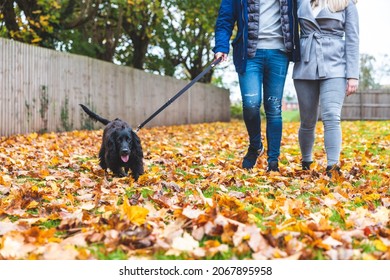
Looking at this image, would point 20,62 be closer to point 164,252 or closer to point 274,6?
point 274,6

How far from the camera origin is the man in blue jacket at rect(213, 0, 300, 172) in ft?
16.6

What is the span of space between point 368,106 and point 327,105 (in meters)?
22.8

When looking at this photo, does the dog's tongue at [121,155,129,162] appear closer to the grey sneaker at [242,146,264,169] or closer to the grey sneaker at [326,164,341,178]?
the grey sneaker at [242,146,264,169]

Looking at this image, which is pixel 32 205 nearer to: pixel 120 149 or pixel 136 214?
pixel 136 214

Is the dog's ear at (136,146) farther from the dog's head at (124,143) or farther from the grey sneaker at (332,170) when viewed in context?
the grey sneaker at (332,170)

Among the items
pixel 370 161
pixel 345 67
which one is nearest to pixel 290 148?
pixel 370 161

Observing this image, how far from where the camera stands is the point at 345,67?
4.84 meters

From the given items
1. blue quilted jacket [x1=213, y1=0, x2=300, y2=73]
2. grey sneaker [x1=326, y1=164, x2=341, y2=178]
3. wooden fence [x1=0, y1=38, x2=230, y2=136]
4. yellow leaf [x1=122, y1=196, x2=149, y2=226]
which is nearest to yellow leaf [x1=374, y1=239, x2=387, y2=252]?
yellow leaf [x1=122, y1=196, x2=149, y2=226]

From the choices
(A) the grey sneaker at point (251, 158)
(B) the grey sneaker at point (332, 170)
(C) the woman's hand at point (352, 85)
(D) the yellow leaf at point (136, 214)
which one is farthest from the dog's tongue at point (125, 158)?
(C) the woman's hand at point (352, 85)

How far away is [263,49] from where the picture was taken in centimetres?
511

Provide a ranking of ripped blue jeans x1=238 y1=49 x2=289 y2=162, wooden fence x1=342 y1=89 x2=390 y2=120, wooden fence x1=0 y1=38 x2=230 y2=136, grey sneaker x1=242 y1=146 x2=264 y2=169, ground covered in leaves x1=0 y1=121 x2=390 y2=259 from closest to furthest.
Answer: ground covered in leaves x1=0 y1=121 x2=390 y2=259, ripped blue jeans x1=238 y1=49 x2=289 y2=162, grey sneaker x1=242 y1=146 x2=264 y2=169, wooden fence x1=0 y1=38 x2=230 y2=136, wooden fence x1=342 y1=89 x2=390 y2=120

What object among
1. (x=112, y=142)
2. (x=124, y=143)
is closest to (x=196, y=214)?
(x=124, y=143)

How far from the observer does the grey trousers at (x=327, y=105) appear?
15.8ft

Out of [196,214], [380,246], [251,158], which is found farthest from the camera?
[251,158]
